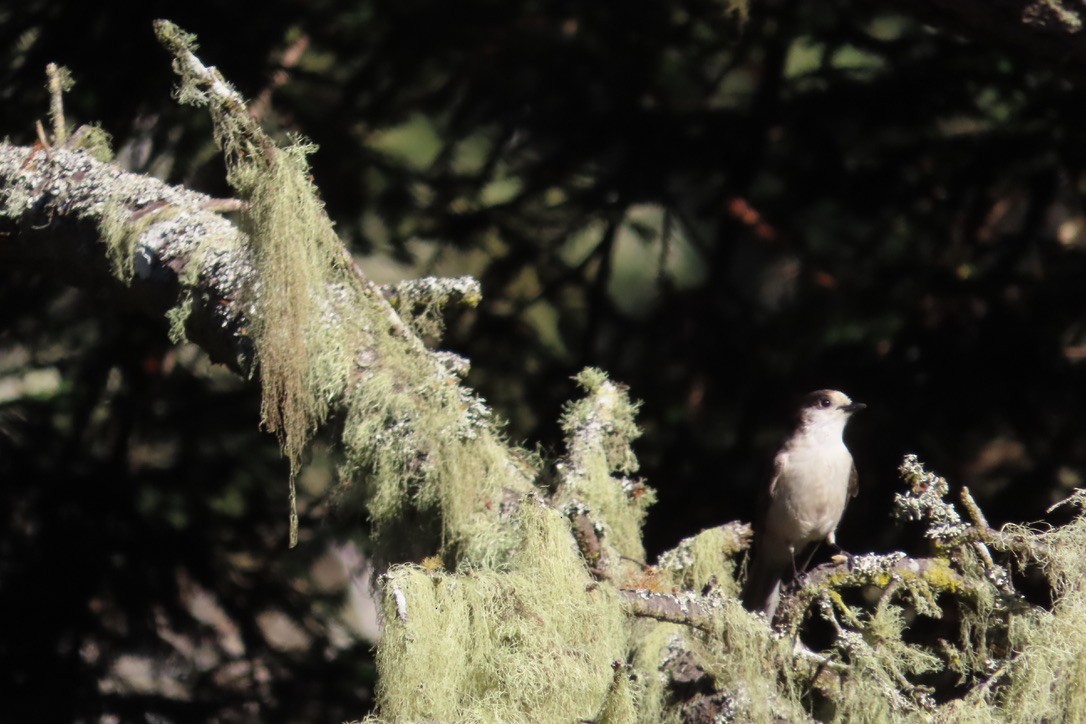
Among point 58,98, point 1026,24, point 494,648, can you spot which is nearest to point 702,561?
point 494,648

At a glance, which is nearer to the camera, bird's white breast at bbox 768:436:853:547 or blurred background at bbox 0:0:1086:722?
bird's white breast at bbox 768:436:853:547

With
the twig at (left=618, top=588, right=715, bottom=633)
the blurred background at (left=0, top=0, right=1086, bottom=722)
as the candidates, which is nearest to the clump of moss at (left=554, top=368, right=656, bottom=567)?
the twig at (left=618, top=588, right=715, bottom=633)

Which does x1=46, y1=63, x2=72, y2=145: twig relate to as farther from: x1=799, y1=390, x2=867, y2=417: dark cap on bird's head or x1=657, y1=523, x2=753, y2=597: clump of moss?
x1=799, y1=390, x2=867, y2=417: dark cap on bird's head

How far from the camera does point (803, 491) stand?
415cm

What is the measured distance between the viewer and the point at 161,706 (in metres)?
4.28

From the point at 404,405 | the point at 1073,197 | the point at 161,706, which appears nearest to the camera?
the point at 404,405

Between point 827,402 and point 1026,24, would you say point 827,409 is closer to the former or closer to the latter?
point 827,402

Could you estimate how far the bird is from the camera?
4.16m

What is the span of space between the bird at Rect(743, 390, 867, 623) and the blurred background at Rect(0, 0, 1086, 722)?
1.69ft

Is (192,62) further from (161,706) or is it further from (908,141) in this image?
(908,141)

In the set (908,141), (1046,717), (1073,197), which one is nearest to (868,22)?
(908,141)

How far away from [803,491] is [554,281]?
142 cm

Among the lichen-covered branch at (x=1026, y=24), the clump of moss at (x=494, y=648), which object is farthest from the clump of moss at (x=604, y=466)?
the lichen-covered branch at (x=1026, y=24)

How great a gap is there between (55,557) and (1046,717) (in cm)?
348
